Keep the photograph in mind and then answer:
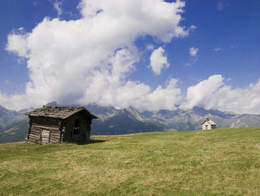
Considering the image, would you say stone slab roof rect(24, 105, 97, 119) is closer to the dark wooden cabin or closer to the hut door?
the dark wooden cabin

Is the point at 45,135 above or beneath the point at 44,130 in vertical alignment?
beneath

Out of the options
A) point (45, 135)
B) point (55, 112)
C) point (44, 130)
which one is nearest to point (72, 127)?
point (55, 112)

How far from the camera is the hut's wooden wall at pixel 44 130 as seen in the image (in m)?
29.2

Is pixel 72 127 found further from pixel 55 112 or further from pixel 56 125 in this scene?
pixel 55 112

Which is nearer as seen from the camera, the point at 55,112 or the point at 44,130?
the point at 44,130

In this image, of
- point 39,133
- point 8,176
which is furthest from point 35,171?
point 39,133

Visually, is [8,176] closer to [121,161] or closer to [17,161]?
[17,161]

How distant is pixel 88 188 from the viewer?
1079 centimetres

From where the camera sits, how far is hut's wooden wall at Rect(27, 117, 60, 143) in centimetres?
2925

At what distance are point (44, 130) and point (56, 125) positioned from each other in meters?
3.14

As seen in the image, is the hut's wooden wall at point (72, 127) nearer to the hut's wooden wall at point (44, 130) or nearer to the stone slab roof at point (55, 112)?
the stone slab roof at point (55, 112)

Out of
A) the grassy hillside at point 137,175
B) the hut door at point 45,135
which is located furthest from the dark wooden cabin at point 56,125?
the grassy hillside at point 137,175

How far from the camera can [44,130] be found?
30.4 meters

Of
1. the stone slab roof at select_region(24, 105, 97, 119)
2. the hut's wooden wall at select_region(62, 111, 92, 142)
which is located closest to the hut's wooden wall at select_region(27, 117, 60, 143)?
the stone slab roof at select_region(24, 105, 97, 119)
